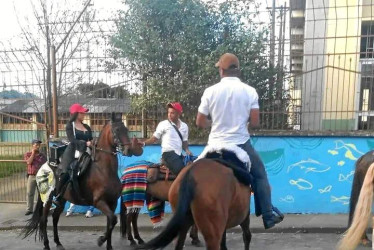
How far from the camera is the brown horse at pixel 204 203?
148 inches

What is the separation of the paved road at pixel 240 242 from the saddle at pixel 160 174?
A: 1136 millimetres

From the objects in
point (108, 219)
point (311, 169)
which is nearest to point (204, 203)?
point (108, 219)

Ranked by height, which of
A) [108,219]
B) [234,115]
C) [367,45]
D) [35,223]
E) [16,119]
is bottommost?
[35,223]

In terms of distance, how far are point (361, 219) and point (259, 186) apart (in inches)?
45.5

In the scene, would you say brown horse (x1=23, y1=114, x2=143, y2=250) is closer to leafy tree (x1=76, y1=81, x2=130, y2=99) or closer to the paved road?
the paved road

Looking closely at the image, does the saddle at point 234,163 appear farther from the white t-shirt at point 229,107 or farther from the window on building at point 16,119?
the window on building at point 16,119

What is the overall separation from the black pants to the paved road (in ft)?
4.19

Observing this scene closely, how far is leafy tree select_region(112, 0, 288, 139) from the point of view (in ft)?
28.1

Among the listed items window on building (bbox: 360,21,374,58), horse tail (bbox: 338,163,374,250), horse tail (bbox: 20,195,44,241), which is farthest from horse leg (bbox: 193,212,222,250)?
window on building (bbox: 360,21,374,58)

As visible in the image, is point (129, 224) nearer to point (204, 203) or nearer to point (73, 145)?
point (73, 145)

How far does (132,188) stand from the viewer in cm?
682

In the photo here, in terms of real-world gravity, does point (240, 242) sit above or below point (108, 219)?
below

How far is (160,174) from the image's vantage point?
6844 millimetres

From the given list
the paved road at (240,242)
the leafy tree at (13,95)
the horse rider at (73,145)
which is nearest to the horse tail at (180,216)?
the paved road at (240,242)
